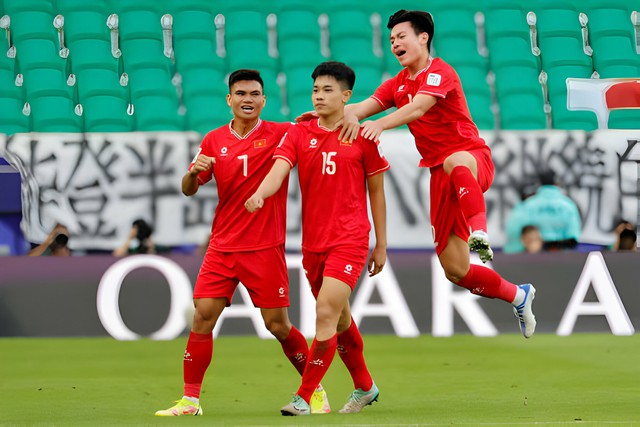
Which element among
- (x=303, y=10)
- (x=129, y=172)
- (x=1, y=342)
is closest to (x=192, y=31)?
(x=303, y=10)

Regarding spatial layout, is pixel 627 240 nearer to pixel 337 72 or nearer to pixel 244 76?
pixel 337 72

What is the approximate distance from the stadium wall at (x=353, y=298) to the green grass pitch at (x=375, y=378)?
15cm

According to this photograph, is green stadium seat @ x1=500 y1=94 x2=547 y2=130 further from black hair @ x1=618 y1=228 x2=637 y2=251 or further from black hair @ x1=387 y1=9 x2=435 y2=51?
black hair @ x1=387 y1=9 x2=435 y2=51

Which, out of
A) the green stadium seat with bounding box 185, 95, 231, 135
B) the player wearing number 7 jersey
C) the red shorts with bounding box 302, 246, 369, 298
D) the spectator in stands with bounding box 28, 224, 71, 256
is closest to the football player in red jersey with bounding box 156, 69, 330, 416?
the player wearing number 7 jersey

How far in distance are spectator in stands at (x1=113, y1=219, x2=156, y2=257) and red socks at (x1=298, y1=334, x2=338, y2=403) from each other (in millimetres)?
4718

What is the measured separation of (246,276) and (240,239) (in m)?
0.22

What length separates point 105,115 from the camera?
40.7 feet

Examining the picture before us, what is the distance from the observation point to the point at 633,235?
10.9 m

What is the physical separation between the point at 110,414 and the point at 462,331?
4708 mm

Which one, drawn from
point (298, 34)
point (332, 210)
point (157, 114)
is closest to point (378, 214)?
point (332, 210)

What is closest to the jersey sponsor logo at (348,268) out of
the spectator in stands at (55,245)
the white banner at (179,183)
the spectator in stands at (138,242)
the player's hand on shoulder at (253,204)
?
the player's hand on shoulder at (253,204)

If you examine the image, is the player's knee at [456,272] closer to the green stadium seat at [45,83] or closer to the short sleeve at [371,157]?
the short sleeve at [371,157]

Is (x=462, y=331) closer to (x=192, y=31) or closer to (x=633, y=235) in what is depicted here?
(x=633, y=235)

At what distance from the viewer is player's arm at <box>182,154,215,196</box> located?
6.24m
